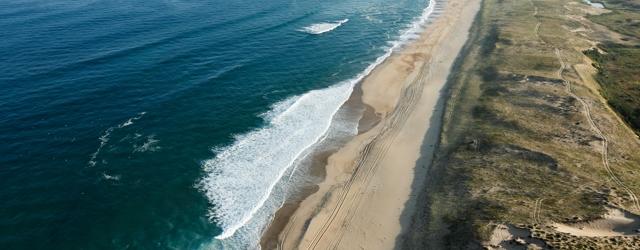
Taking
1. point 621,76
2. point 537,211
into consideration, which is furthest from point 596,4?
point 537,211

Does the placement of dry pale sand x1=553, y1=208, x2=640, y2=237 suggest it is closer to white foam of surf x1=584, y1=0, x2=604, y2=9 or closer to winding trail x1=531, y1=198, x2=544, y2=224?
winding trail x1=531, y1=198, x2=544, y2=224

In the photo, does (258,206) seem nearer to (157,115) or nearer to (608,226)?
(157,115)

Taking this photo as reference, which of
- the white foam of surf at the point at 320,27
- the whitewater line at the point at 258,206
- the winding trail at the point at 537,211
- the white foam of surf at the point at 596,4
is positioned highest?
the white foam of surf at the point at 596,4

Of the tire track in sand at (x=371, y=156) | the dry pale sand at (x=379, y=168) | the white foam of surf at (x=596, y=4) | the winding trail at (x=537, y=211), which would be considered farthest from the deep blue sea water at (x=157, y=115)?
the white foam of surf at (x=596, y=4)

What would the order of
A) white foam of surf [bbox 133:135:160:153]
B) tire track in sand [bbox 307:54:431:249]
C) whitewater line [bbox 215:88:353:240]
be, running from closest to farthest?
whitewater line [bbox 215:88:353:240]
tire track in sand [bbox 307:54:431:249]
white foam of surf [bbox 133:135:160:153]

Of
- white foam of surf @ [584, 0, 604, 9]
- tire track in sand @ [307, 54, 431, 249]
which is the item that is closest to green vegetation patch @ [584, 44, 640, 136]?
tire track in sand @ [307, 54, 431, 249]

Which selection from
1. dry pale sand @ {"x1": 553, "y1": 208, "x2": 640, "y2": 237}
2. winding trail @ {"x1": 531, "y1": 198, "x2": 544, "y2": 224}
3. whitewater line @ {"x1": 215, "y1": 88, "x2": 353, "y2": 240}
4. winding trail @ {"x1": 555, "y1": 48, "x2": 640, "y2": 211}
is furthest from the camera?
whitewater line @ {"x1": 215, "y1": 88, "x2": 353, "y2": 240}

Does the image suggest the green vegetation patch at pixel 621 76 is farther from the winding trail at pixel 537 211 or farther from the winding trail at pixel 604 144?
the winding trail at pixel 537 211

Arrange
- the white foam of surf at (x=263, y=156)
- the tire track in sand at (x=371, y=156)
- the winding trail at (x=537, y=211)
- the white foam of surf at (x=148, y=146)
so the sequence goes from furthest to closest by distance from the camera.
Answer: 1. the white foam of surf at (x=148, y=146)
2. the white foam of surf at (x=263, y=156)
3. the tire track in sand at (x=371, y=156)
4. the winding trail at (x=537, y=211)
